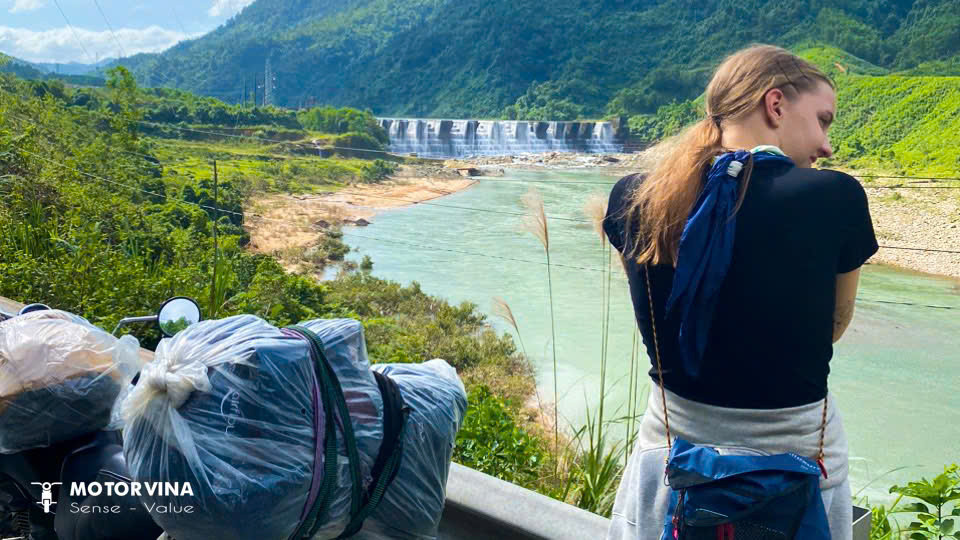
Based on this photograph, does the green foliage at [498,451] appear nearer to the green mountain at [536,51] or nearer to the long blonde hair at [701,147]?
the long blonde hair at [701,147]

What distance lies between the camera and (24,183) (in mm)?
6262

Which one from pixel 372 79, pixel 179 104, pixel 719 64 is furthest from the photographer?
pixel 372 79

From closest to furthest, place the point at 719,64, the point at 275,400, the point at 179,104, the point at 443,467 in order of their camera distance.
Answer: the point at 275,400 < the point at 719,64 < the point at 443,467 < the point at 179,104

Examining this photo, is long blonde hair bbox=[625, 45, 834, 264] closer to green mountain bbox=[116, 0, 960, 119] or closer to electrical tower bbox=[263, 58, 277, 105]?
green mountain bbox=[116, 0, 960, 119]

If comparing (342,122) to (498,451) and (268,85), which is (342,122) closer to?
(498,451)

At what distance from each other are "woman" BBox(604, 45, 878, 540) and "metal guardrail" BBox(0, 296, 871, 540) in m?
0.41

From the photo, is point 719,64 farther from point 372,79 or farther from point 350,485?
point 372,79

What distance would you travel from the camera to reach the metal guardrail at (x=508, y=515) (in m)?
1.55

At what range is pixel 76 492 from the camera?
1.41 metres

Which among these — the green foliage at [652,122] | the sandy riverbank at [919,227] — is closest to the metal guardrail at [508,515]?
the sandy riverbank at [919,227]

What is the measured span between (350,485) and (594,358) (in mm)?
11683

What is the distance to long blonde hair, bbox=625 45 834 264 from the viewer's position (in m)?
1.08

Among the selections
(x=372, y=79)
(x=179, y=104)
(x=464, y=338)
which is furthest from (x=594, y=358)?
(x=372, y=79)

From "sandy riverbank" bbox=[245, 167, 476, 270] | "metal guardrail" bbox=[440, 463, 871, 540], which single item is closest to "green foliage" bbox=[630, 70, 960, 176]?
"sandy riverbank" bbox=[245, 167, 476, 270]
